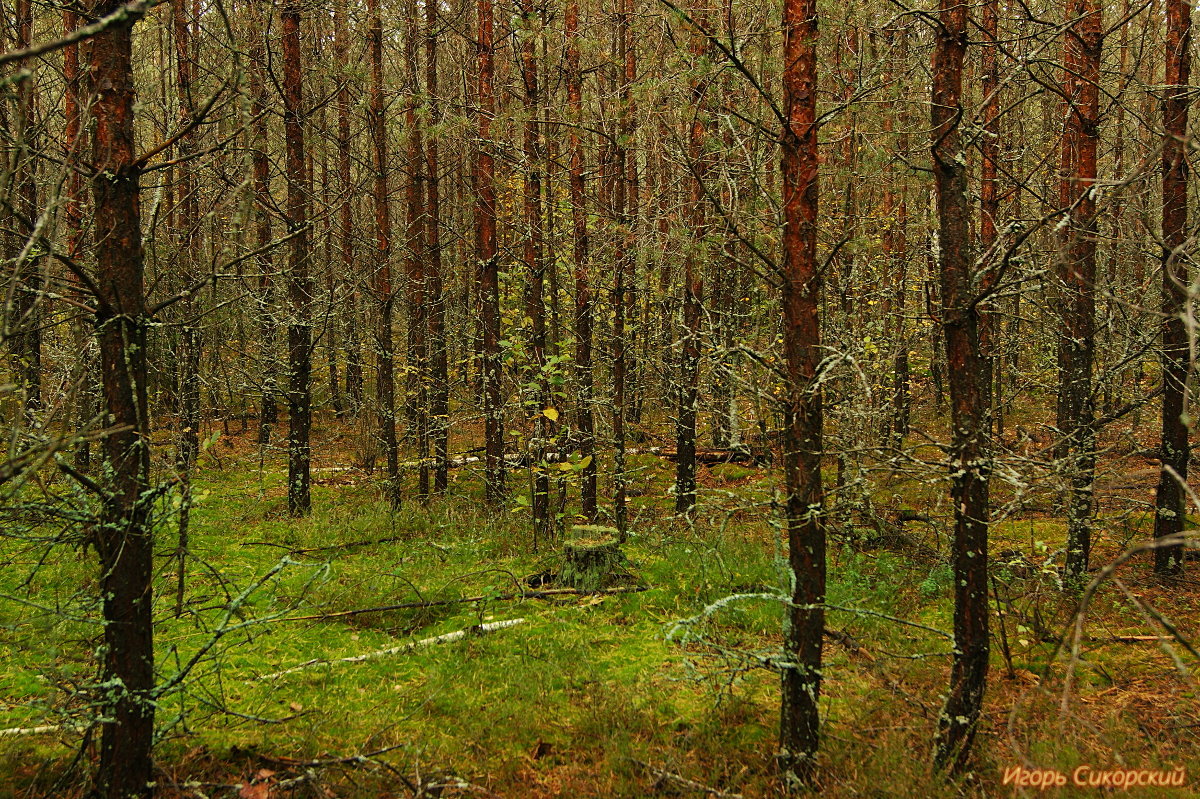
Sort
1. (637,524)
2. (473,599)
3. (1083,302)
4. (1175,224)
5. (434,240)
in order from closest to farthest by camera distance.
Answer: (473,599)
(1175,224)
(1083,302)
(637,524)
(434,240)

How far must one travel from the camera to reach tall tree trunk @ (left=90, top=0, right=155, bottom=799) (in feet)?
10.7

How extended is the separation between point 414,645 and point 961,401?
→ 4.67 meters

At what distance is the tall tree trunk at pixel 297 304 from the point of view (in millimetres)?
10531

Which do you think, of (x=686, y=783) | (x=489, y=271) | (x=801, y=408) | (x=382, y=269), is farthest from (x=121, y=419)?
(x=382, y=269)

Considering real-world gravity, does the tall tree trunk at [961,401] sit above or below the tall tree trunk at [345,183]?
below

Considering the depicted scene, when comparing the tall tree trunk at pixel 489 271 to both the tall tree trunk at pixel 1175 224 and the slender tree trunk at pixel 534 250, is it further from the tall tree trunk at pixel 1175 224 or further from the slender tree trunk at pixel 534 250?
the tall tree trunk at pixel 1175 224

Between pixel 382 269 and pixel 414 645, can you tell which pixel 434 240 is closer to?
pixel 382 269

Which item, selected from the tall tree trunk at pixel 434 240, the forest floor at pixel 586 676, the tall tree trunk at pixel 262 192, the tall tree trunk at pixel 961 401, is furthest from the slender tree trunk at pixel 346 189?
the tall tree trunk at pixel 961 401

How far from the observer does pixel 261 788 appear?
3922mm

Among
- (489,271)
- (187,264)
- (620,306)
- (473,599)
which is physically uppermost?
(187,264)

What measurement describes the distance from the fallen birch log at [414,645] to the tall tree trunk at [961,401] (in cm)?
384

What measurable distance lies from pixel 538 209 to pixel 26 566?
296 inches

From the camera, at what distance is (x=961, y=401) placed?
3.86m

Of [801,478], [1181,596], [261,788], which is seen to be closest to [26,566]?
[261,788]
